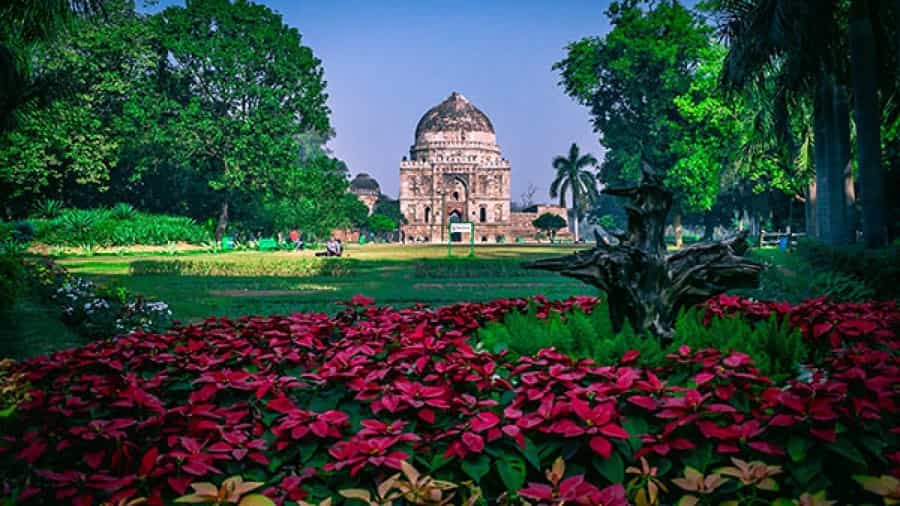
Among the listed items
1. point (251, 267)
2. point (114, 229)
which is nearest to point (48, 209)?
point (114, 229)

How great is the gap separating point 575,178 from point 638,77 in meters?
30.8

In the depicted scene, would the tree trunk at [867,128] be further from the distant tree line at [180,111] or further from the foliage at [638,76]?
the distant tree line at [180,111]

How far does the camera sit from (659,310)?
4.39 m

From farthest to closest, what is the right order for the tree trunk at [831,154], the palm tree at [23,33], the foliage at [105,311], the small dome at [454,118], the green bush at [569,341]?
the small dome at [454,118]
the tree trunk at [831,154]
the palm tree at [23,33]
the foliage at [105,311]
the green bush at [569,341]

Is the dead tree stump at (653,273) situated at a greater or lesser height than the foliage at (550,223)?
lesser

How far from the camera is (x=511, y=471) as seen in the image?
2.27 m

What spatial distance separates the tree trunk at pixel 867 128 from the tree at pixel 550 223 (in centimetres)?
4631

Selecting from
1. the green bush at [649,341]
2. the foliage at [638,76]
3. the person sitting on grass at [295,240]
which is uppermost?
the foliage at [638,76]

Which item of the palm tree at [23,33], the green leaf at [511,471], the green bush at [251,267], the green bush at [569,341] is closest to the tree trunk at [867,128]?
the green bush at [569,341]

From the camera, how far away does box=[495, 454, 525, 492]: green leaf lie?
2.24m

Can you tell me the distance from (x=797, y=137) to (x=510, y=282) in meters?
16.7

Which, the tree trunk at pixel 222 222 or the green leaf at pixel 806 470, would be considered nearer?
the green leaf at pixel 806 470

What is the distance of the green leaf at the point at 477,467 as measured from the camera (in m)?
2.21

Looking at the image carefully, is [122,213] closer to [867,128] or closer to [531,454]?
[867,128]
